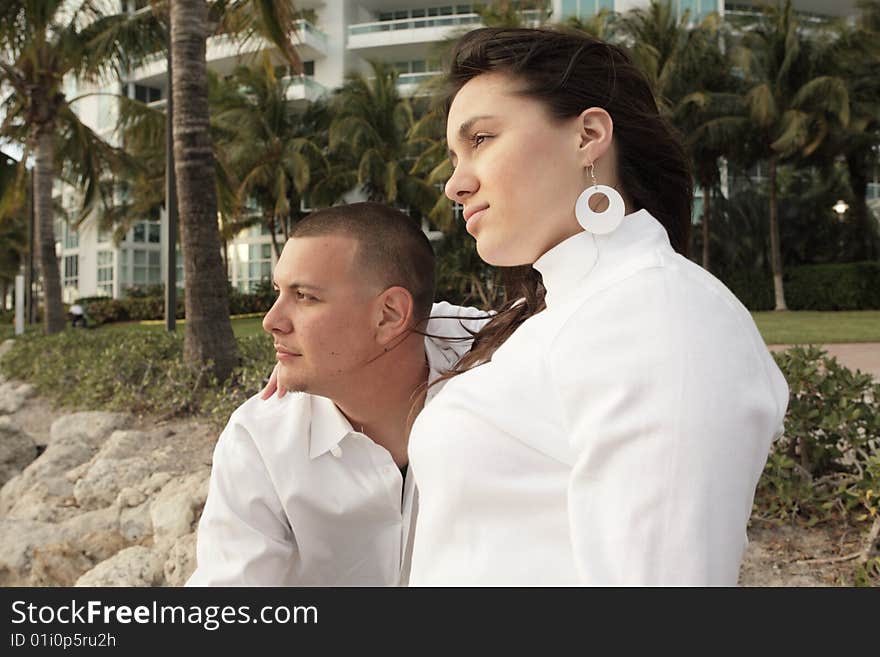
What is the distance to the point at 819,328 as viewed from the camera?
1642 cm

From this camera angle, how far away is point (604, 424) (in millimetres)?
1019

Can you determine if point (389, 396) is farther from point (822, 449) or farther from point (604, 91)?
point (822, 449)

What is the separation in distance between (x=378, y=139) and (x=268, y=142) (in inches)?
171

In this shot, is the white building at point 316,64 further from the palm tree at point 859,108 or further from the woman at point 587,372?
the woman at point 587,372

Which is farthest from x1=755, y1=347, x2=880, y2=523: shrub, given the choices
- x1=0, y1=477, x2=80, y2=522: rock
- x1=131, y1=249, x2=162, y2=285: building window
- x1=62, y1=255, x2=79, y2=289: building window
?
x1=62, y1=255, x2=79, y2=289: building window

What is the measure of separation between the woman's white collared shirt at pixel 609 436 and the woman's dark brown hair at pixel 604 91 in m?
0.23

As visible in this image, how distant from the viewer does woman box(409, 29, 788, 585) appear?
1003mm

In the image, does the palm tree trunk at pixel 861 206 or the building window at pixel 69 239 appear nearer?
the palm tree trunk at pixel 861 206

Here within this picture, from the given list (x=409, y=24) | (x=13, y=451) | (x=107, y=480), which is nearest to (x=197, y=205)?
(x=13, y=451)

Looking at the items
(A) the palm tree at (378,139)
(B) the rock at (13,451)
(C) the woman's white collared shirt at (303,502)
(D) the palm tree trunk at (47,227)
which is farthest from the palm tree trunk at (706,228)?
(C) the woman's white collared shirt at (303,502)

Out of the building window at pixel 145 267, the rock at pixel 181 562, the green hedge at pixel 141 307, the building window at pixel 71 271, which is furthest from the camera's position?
the building window at pixel 71 271

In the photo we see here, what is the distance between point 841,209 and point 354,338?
2910 cm

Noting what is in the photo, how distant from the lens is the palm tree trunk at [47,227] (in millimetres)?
14914
